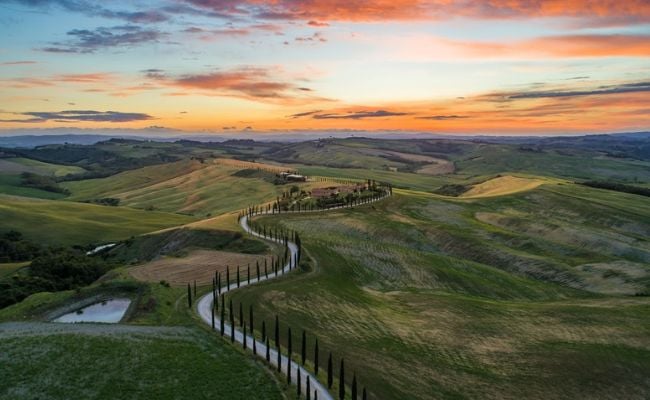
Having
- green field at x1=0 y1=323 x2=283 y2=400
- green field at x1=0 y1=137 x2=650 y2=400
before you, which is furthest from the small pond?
green field at x1=0 y1=323 x2=283 y2=400

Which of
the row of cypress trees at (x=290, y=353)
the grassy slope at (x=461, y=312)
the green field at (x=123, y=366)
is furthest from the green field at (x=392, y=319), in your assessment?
the row of cypress trees at (x=290, y=353)

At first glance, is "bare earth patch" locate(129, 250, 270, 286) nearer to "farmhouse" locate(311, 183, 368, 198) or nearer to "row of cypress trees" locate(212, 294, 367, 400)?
"row of cypress trees" locate(212, 294, 367, 400)

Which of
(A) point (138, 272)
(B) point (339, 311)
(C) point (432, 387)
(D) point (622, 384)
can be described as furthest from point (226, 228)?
(D) point (622, 384)

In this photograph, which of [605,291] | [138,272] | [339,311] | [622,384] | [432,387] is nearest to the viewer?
[432,387]

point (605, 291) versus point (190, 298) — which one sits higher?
point (190, 298)

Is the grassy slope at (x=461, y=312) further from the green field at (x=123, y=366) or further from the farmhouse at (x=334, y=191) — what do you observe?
the farmhouse at (x=334, y=191)

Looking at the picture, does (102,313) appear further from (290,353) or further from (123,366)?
(290,353)

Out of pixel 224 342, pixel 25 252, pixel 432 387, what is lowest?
pixel 25 252

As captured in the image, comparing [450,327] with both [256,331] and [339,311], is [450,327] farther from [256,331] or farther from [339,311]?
[256,331]
